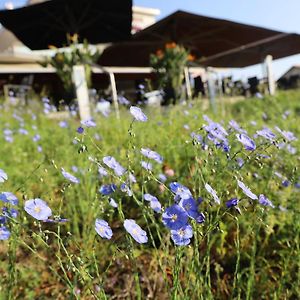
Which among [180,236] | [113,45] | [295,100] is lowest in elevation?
[295,100]

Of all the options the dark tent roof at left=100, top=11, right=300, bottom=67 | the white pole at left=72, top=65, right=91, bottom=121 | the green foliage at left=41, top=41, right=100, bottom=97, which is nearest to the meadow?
the white pole at left=72, top=65, right=91, bottom=121

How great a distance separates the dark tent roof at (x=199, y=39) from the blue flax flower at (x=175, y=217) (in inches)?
320

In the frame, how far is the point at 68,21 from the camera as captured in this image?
26.5 ft

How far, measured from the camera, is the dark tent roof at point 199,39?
9.35 m

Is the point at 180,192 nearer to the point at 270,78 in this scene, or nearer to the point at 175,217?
the point at 175,217

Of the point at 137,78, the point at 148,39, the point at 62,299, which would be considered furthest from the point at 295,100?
the point at 137,78

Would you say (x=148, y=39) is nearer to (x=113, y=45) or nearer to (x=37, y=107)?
(x=113, y=45)

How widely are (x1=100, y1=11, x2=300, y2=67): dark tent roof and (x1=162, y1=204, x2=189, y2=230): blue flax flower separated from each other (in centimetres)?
814

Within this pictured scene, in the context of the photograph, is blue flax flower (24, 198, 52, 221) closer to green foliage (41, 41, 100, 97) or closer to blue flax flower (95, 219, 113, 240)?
blue flax flower (95, 219, 113, 240)

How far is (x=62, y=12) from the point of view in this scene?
7754mm

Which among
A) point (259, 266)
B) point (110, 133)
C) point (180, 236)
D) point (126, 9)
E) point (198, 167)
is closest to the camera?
point (180, 236)

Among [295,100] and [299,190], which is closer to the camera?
[299,190]

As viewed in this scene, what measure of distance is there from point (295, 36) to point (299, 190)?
8974 millimetres

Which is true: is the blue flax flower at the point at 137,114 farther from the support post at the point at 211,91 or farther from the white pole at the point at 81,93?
the support post at the point at 211,91
